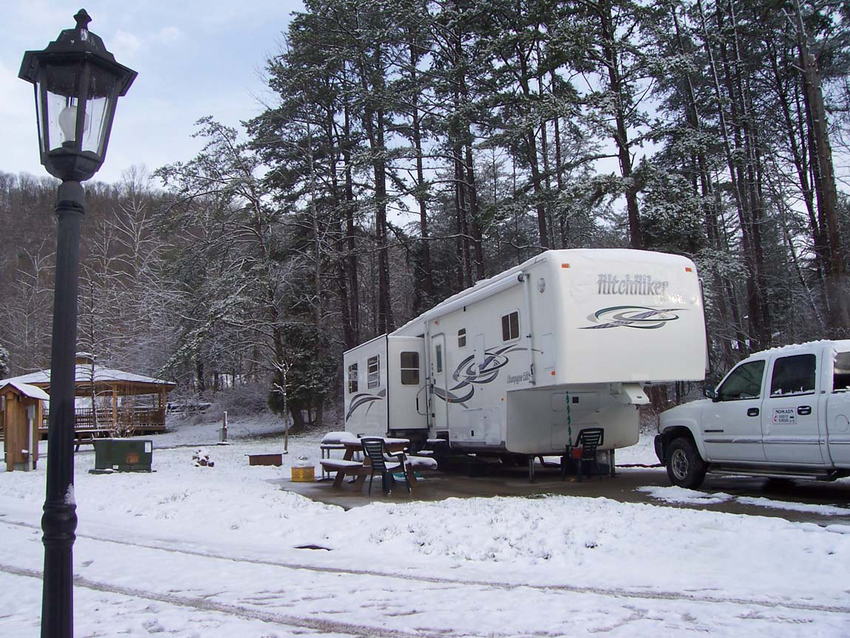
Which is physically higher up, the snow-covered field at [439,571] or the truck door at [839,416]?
the truck door at [839,416]

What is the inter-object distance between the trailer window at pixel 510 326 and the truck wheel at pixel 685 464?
3.00 metres

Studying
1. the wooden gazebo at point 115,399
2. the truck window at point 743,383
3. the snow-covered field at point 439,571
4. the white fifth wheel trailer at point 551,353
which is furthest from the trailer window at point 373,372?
the wooden gazebo at point 115,399

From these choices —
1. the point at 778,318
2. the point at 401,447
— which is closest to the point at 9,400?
the point at 401,447

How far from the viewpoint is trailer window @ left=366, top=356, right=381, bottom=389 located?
15.8m

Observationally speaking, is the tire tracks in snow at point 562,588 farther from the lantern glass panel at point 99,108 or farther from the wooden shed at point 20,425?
the wooden shed at point 20,425

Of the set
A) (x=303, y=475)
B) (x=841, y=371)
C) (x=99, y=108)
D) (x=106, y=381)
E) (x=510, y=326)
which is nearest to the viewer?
(x=99, y=108)

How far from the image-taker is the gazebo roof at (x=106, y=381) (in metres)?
27.2

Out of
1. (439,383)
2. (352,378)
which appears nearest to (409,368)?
(439,383)

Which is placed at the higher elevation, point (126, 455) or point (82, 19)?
point (82, 19)

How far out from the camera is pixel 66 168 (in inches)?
153

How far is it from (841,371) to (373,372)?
990 cm

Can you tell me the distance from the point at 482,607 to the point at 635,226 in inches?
639

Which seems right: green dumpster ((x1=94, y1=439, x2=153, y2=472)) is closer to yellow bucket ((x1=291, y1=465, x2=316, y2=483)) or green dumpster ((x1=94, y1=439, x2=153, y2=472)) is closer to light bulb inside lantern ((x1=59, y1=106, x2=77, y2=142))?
yellow bucket ((x1=291, y1=465, x2=316, y2=483))

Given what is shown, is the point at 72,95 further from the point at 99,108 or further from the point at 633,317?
the point at 633,317
